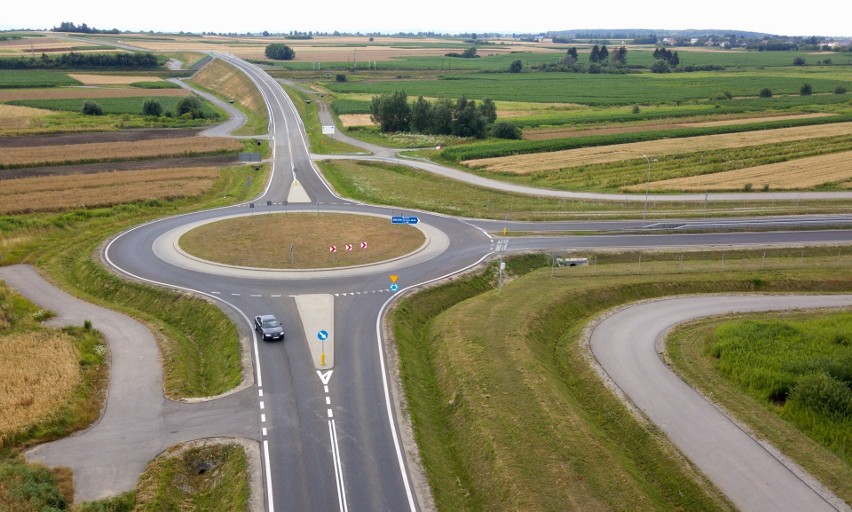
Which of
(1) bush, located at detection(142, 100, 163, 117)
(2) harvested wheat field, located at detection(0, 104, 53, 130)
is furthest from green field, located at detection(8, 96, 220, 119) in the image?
(2) harvested wheat field, located at detection(0, 104, 53, 130)

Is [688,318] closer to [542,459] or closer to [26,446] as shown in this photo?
[542,459]

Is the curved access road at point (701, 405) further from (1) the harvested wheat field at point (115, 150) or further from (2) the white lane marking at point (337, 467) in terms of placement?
(1) the harvested wheat field at point (115, 150)

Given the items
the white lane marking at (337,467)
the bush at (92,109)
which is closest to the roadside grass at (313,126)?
the bush at (92,109)

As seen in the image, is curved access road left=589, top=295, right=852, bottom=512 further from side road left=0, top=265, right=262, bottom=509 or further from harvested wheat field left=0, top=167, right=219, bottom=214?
harvested wheat field left=0, top=167, right=219, bottom=214

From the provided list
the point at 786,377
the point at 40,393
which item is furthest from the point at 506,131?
the point at 40,393

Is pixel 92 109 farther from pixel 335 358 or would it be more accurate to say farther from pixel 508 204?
pixel 335 358

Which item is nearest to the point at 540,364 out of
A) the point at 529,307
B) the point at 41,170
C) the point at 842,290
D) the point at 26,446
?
the point at 529,307
